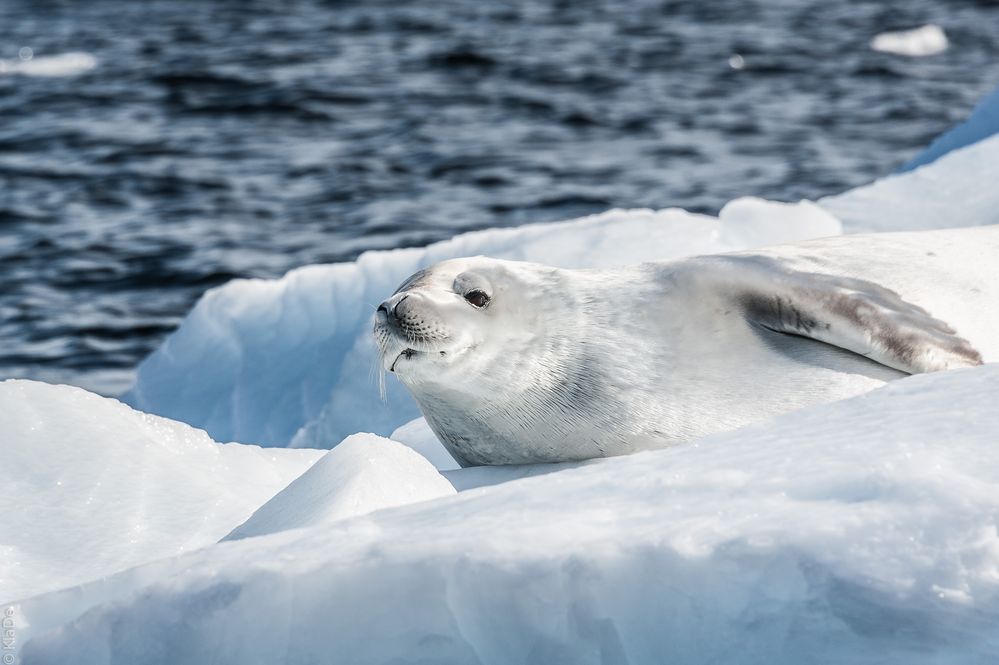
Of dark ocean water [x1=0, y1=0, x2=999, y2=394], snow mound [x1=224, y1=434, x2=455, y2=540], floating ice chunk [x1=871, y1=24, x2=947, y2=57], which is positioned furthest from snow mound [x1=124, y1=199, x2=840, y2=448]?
floating ice chunk [x1=871, y1=24, x2=947, y2=57]

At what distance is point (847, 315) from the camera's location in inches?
155

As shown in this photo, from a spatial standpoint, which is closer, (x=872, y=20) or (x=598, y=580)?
(x=598, y=580)

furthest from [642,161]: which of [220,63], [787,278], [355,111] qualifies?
[787,278]

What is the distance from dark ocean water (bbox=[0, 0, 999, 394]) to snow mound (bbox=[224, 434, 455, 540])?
4.55m

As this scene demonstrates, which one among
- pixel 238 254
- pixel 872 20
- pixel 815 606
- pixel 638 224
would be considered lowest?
pixel 872 20

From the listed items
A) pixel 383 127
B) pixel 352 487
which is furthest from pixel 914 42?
pixel 352 487

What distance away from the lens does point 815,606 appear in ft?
7.88

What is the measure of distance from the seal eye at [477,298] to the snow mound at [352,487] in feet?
2.13

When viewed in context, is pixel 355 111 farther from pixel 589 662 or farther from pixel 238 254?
pixel 589 662

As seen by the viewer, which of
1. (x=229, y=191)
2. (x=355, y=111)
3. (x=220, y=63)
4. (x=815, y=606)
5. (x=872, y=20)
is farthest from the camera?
(x=872, y=20)

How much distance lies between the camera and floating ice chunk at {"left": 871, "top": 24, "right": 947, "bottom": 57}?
15.8 m

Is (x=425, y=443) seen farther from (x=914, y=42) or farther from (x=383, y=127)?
(x=914, y=42)

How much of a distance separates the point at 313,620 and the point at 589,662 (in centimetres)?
44

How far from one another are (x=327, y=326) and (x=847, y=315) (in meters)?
2.98
